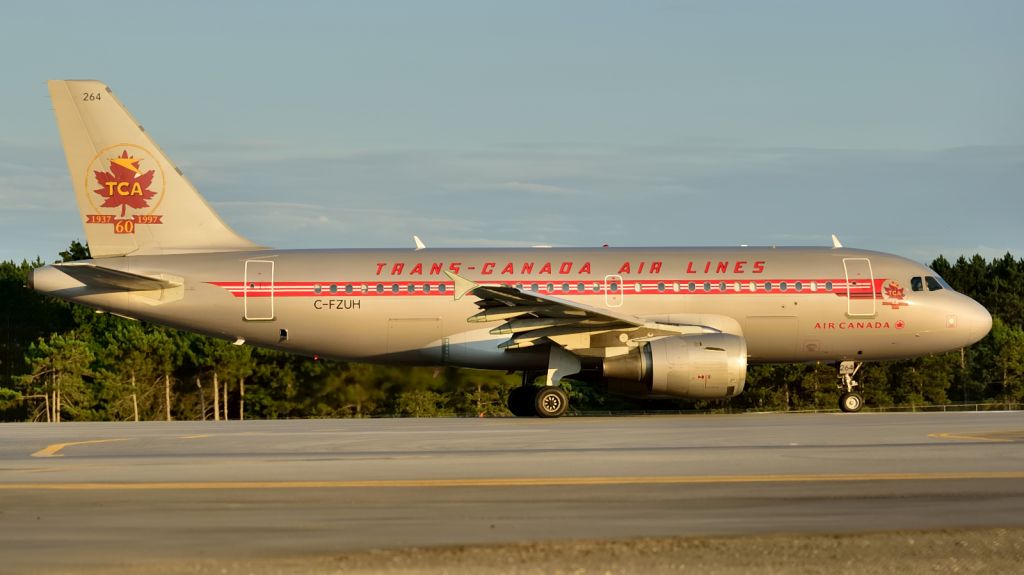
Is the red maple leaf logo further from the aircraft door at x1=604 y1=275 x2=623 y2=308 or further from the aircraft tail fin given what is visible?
the aircraft door at x1=604 y1=275 x2=623 y2=308

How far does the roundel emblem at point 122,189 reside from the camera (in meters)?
30.4

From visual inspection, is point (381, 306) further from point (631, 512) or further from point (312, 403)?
point (631, 512)

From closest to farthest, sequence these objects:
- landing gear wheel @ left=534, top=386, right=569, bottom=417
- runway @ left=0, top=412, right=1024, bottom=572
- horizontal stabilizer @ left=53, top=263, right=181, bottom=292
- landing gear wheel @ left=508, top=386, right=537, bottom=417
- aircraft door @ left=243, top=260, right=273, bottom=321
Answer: runway @ left=0, top=412, right=1024, bottom=572 → landing gear wheel @ left=534, top=386, right=569, bottom=417 → horizontal stabilizer @ left=53, top=263, right=181, bottom=292 → aircraft door @ left=243, top=260, right=273, bottom=321 → landing gear wheel @ left=508, top=386, right=537, bottom=417

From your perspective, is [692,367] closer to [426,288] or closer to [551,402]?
[551,402]

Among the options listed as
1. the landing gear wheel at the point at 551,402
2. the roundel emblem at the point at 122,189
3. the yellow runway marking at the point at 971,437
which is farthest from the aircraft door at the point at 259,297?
the yellow runway marking at the point at 971,437

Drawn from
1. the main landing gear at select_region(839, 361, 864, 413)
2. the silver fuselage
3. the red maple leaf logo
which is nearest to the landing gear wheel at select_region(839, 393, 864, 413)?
the main landing gear at select_region(839, 361, 864, 413)

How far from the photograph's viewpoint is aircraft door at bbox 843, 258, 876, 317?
30.0m

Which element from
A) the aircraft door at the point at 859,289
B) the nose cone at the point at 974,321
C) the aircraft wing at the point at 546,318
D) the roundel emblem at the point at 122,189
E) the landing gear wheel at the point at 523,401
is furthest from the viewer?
the nose cone at the point at 974,321

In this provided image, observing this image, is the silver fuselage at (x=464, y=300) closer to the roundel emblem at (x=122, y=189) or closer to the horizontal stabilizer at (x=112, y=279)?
the horizontal stabilizer at (x=112, y=279)

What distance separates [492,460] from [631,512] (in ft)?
16.4

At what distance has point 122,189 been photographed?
1201 inches

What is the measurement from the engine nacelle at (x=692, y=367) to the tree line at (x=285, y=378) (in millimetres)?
4654

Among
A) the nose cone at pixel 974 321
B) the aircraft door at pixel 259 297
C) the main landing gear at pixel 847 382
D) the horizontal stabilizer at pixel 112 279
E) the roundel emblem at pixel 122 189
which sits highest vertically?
the roundel emblem at pixel 122 189

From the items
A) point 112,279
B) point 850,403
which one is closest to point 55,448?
point 112,279
